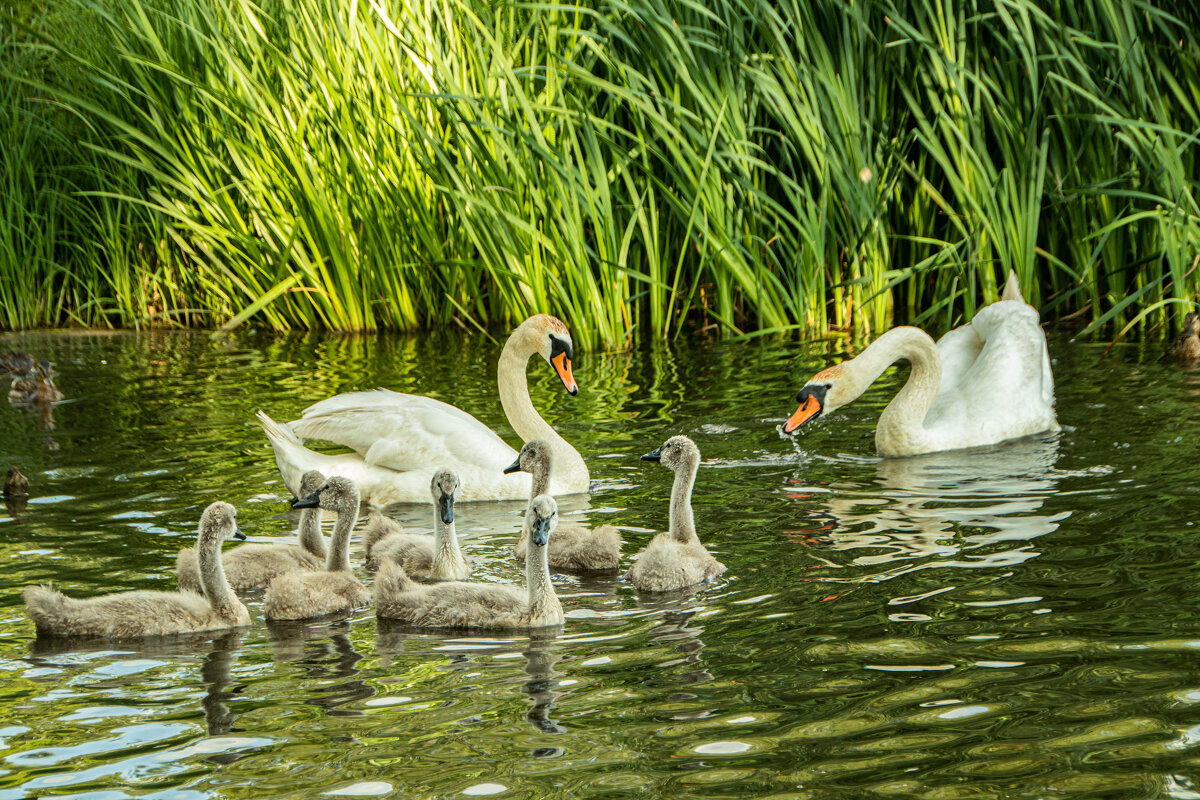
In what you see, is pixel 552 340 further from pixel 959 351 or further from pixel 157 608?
pixel 157 608

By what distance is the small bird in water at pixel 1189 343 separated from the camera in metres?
11.1

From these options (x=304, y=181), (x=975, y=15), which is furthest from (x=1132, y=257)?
(x=304, y=181)

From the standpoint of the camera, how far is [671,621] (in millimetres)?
5754

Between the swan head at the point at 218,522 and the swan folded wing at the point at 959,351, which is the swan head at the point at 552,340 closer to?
the swan folded wing at the point at 959,351

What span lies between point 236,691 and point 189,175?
985cm

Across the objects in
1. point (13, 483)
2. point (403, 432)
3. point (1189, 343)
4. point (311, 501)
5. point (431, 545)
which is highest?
point (1189, 343)

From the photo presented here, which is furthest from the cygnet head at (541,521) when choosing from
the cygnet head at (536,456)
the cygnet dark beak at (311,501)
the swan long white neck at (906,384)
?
the swan long white neck at (906,384)

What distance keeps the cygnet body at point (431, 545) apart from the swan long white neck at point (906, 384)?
312cm

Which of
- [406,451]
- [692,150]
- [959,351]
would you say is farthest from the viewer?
[692,150]

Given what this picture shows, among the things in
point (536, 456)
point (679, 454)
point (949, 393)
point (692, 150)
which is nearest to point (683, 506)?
point (679, 454)

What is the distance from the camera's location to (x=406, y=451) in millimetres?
8492

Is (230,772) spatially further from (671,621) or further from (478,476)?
(478,476)

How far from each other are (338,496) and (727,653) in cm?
222

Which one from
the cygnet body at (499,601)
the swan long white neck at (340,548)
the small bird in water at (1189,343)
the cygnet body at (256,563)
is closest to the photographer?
the cygnet body at (499,601)
